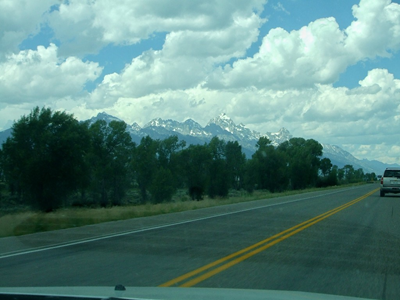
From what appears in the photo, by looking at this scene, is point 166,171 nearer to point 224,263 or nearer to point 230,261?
point 230,261

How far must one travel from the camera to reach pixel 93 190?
70.4 m

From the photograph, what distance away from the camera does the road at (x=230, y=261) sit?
7.23m

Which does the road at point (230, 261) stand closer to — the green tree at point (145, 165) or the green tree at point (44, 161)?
the green tree at point (44, 161)

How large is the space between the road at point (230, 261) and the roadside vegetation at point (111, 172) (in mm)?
5025

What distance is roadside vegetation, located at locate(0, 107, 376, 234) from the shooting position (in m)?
32.1

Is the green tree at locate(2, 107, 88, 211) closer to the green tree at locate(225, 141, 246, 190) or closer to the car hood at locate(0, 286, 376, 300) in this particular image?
the car hood at locate(0, 286, 376, 300)

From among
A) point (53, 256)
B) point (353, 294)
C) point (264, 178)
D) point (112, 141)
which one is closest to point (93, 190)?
point (112, 141)

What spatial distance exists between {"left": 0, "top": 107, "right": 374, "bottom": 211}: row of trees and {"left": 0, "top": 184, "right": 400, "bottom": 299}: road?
3191 cm

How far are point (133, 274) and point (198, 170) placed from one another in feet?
260

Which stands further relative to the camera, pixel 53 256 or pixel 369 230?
pixel 369 230

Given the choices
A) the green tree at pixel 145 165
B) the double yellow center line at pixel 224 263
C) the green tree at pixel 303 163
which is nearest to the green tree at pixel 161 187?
the green tree at pixel 145 165

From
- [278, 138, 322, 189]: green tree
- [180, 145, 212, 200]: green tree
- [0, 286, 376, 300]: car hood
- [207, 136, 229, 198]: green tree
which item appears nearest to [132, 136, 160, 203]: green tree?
[180, 145, 212, 200]: green tree

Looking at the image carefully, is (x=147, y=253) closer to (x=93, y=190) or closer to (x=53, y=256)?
(x=53, y=256)

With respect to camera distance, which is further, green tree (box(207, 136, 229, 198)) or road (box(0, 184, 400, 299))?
green tree (box(207, 136, 229, 198))
